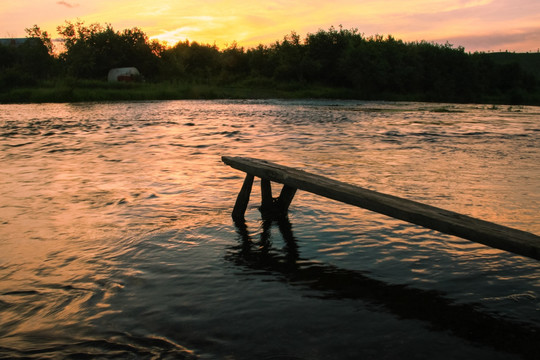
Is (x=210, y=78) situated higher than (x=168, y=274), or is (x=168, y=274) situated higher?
(x=210, y=78)

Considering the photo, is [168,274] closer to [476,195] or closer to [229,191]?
[229,191]

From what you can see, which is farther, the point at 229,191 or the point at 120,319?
the point at 229,191

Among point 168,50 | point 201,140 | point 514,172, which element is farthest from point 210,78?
point 514,172

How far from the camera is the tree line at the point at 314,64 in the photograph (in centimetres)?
6462

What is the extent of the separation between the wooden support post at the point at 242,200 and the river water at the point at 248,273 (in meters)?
0.16

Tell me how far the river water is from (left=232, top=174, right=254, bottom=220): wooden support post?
159 millimetres

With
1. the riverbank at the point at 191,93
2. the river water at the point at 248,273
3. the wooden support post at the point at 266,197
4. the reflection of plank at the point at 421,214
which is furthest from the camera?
the riverbank at the point at 191,93

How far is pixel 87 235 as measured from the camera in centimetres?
589

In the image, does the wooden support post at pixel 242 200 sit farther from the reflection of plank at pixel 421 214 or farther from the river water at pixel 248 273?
the reflection of plank at pixel 421 214

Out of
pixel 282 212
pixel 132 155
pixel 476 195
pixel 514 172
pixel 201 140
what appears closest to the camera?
pixel 282 212

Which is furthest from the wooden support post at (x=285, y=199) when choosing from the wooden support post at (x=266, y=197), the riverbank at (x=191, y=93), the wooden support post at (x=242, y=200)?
the riverbank at (x=191, y=93)

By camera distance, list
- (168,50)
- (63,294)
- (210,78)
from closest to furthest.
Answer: (63,294), (210,78), (168,50)

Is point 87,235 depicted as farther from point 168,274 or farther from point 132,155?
point 132,155

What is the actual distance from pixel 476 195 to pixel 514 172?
3029mm
